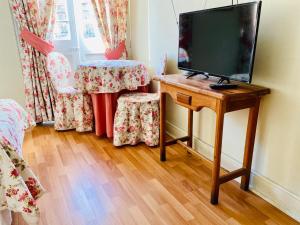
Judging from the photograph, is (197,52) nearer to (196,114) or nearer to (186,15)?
(186,15)

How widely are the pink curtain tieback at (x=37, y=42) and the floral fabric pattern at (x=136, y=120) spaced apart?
1.31 metres

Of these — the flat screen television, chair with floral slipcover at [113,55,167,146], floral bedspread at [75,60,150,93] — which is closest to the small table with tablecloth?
floral bedspread at [75,60,150,93]

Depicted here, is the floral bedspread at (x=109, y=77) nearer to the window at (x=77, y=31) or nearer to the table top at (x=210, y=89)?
the window at (x=77, y=31)

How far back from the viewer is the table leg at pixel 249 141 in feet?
5.46

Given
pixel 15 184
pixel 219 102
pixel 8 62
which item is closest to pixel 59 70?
pixel 8 62

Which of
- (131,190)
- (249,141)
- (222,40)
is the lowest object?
(131,190)

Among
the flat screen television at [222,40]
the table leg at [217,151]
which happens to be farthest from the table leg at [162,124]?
the table leg at [217,151]

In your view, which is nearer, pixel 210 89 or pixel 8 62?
pixel 210 89

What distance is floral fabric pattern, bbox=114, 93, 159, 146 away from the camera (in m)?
2.56

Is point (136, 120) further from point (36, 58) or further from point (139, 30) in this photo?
point (36, 58)

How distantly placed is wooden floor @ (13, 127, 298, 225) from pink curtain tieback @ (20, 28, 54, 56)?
1281 millimetres

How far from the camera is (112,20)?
3475mm

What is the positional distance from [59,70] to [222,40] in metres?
2.30

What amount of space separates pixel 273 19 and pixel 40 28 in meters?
2.74
